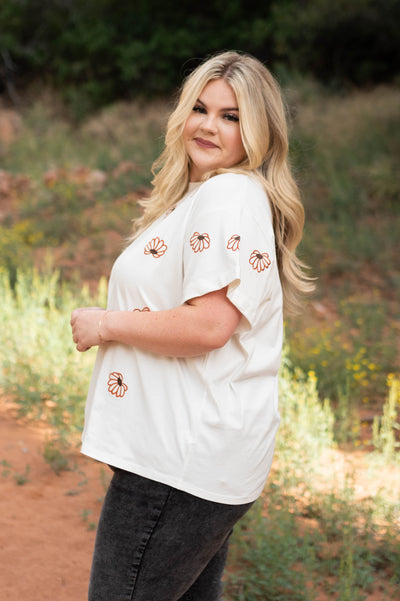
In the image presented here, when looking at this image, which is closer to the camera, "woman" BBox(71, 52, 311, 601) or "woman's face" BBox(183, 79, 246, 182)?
"woman" BBox(71, 52, 311, 601)

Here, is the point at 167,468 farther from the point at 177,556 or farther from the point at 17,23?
the point at 17,23

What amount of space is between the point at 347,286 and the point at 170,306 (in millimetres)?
6326

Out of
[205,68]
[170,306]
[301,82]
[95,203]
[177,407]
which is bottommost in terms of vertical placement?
[95,203]

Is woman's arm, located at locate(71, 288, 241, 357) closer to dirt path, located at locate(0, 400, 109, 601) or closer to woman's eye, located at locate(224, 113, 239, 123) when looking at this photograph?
woman's eye, located at locate(224, 113, 239, 123)

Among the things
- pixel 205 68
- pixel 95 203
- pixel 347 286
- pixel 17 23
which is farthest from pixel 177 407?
pixel 17 23

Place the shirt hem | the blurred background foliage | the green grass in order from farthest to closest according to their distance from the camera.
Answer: the blurred background foliage → the green grass → the shirt hem

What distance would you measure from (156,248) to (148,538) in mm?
681

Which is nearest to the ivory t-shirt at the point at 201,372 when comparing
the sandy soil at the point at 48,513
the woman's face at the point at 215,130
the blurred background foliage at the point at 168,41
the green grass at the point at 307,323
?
the woman's face at the point at 215,130

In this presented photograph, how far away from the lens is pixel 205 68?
1.72 m

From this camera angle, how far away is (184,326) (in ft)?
4.87

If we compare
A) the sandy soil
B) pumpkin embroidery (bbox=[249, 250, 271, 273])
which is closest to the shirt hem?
pumpkin embroidery (bbox=[249, 250, 271, 273])

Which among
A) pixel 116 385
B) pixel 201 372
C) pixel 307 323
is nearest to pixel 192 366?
pixel 201 372

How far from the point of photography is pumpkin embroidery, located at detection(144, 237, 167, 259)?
159 centimetres

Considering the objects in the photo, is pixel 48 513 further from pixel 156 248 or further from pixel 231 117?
pixel 231 117
